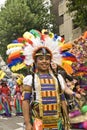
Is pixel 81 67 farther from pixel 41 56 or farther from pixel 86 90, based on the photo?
pixel 41 56

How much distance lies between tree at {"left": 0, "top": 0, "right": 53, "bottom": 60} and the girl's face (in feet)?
→ 95.1

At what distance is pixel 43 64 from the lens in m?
5.07

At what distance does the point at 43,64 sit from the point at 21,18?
99.0ft

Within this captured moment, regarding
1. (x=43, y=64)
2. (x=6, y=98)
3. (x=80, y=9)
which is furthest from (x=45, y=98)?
(x=80, y=9)

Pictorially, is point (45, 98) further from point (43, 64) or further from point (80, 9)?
point (80, 9)

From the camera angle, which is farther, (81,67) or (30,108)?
(81,67)

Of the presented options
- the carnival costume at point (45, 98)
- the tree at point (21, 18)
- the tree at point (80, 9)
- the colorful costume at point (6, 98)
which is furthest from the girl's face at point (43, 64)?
the tree at point (21, 18)

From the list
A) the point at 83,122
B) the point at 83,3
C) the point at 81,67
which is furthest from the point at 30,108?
the point at 83,3

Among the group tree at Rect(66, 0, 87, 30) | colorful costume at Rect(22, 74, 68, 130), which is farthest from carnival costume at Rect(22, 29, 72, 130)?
tree at Rect(66, 0, 87, 30)

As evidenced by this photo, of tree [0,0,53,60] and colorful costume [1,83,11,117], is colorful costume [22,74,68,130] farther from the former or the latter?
tree [0,0,53,60]

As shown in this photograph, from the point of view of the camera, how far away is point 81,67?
35.9ft

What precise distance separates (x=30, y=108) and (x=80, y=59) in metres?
6.12

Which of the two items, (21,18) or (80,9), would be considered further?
(21,18)

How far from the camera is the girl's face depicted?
16.6 feet
